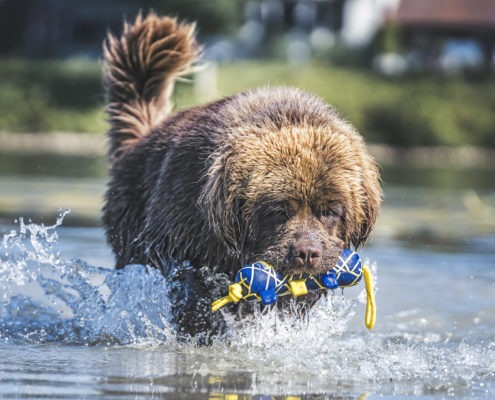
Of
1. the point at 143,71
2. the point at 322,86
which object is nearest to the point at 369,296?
the point at 143,71

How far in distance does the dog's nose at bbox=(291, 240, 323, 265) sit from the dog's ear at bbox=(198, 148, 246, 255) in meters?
0.44

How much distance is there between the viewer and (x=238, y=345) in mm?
5660

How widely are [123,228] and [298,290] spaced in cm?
166

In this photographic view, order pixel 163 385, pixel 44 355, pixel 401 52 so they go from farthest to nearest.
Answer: pixel 401 52
pixel 44 355
pixel 163 385

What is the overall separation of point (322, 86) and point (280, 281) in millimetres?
29944

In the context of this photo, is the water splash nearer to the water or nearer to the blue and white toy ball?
the water

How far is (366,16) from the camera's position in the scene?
1885 inches

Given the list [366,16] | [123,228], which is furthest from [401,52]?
[123,228]

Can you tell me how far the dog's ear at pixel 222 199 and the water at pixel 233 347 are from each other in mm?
655

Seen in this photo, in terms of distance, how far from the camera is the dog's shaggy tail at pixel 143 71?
23.2 feet

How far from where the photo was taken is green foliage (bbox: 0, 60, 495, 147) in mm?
32625

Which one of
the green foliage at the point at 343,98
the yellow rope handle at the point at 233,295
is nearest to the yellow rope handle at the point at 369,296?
the yellow rope handle at the point at 233,295

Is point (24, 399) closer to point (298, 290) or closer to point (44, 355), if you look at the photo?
point (44, 355)

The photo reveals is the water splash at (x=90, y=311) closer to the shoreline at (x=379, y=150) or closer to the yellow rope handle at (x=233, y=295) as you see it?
the yellow rope handle at (x=233, y=295)
